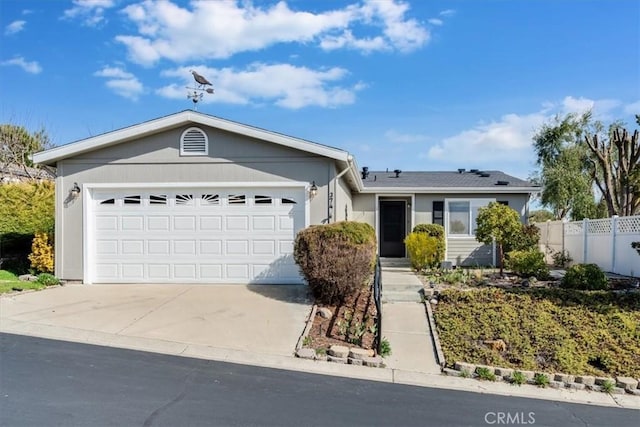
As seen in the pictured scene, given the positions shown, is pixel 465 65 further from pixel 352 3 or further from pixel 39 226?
pixel 39 226

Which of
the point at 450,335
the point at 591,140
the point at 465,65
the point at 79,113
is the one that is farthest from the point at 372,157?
the point at 450,335

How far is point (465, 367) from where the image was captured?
571cm

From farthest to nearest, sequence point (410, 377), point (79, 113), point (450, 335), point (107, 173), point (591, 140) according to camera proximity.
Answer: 1. point (79, 113)
2. point (591, 140)
3. point (107, 173)
4. point (450, 335)
5. point (410, 377)

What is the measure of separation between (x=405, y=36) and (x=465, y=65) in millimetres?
3112

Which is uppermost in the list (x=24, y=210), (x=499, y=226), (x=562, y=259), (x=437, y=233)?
(x=24, y=210)

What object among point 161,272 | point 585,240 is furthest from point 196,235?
point 585,240

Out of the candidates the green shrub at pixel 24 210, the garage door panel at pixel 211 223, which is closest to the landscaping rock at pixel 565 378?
the garage door panel at pixel 211 223

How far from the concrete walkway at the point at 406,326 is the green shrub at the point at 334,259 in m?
0.89

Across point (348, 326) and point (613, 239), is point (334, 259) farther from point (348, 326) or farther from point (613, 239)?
point (613, 239)

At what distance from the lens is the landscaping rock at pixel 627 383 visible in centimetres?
533

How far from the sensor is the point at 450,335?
22.5ft

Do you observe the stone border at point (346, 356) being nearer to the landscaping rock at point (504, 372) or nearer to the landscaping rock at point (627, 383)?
the landscaping rock at point (504, 372)

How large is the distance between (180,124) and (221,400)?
738cm

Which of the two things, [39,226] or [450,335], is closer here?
[450,335]
